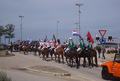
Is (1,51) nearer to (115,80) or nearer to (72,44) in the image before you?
(72,44)

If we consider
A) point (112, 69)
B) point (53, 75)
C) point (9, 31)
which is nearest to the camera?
point (112, 69)

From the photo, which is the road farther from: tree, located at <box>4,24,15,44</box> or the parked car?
tree, located at <box>4,24,15,44</box>

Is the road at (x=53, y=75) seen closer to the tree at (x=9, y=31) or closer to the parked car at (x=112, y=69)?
the parked car at (x=112, y=69)

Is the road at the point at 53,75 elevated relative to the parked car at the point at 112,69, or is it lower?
lower

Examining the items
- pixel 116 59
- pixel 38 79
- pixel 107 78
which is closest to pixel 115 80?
pixel 107 78

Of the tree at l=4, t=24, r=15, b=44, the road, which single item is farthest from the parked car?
the tree at l=4, t=24, r=15, b=44

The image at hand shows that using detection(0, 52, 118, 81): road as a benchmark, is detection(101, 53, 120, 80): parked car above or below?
above

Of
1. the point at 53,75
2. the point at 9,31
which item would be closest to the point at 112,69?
the point at 53,75

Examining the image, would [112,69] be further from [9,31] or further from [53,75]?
[9,31]

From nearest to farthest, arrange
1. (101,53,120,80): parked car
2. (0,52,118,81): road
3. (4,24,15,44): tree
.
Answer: (101,53,120,80): parked car → (0,52,118,81): road → (4,24,15,44): tree

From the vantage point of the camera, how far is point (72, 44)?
19547mm

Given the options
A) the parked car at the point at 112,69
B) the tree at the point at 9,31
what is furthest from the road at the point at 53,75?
the tree at the point at 9,31

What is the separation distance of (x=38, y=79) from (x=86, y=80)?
Result: 2.89 m

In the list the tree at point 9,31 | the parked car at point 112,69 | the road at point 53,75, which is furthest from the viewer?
the tree at point 9,31
